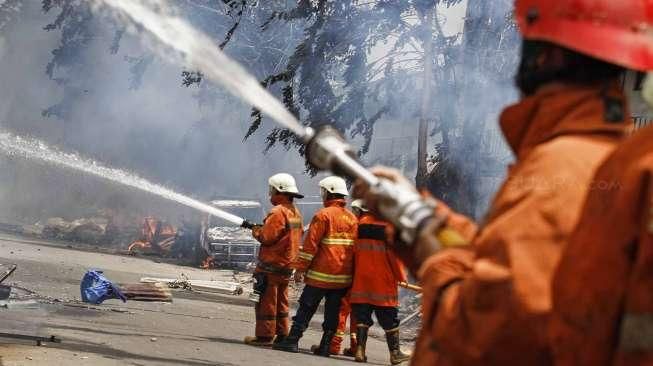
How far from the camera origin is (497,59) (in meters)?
14.0

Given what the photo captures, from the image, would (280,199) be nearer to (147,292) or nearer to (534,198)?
(147,292)

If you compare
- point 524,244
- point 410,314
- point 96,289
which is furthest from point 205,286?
point 524,244

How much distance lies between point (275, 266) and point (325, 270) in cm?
58

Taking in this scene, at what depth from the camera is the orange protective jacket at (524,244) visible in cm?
176

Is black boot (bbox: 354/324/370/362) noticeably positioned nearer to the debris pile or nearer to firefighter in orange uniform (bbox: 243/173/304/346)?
firefighter in orange uniform (bbox: 243/173/304/346)

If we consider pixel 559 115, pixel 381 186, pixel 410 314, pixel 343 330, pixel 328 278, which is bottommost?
pixel 343 330

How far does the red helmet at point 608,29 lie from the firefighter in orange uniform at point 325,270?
7.90 m

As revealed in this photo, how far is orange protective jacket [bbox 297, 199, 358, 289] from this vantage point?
9.84 metres

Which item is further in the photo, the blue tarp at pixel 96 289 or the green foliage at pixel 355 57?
the green foliage at pixel 355 57

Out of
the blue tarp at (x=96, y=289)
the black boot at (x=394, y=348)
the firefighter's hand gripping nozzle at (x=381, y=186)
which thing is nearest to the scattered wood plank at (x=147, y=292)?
the blue tarp at (x=96, y=289)

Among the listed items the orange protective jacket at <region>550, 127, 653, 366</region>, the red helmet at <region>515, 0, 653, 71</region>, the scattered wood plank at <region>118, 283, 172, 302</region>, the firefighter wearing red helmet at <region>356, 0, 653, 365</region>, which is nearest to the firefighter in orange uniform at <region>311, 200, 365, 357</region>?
the scattered wood plank at <region>118, 283, 172, 302</region>

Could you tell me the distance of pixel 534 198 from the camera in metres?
1.81

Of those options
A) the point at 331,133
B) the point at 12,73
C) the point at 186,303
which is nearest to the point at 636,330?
the point at 331,133

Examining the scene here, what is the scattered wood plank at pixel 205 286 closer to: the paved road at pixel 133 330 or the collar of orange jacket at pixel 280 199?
the paved road at pixel 133 330
